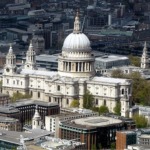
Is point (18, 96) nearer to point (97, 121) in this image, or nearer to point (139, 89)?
point (139, 89)

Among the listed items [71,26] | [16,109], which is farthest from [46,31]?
[16,109]

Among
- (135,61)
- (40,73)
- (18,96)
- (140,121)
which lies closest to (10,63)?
(40,73)

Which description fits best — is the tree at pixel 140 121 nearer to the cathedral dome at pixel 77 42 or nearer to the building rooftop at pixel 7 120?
the building rooftop at pixel 7 120

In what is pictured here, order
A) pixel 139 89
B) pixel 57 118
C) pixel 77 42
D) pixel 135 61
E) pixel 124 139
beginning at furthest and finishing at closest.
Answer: pixel 135 61 < pixel 77 42 < pixel 139 89 < pixel 57 118 < pixel 124 139

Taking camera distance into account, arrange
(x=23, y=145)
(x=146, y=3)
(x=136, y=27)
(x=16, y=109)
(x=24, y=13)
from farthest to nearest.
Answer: (x=146, y=3) < (x=24, y=13) < (x=136, y=27) < (x=16, y=109) < (x=23, y=145)

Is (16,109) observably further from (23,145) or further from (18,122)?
(23,145)

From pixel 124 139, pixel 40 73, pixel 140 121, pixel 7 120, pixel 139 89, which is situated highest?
pixel 40 73
